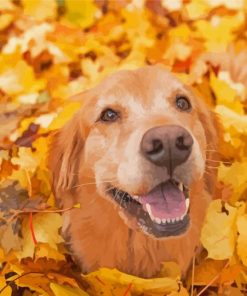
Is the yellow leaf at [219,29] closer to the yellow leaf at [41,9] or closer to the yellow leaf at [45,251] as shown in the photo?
the yellow leaf at [41,9]

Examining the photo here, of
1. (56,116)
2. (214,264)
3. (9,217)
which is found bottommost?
(214,264)

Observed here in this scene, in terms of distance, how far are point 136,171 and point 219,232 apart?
0.41 metres

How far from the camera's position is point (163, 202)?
1.66 m

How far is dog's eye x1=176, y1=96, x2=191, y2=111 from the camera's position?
181 cm

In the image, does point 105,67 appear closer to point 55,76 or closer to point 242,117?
point 55,76

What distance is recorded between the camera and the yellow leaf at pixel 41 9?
3.52 meters

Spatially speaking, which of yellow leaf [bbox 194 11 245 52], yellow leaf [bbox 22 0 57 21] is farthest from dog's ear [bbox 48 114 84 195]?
yellow leaf [bbox 22 0 57 21]

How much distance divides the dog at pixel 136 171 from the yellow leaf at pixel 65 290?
0.37 ft

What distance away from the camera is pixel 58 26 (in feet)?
10.9

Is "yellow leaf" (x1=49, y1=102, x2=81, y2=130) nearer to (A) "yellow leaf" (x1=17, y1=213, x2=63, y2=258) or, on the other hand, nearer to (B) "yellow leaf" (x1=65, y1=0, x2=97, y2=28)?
(A) "yellow leaf" (x1=17, y1=213, x2=63, y2=258)

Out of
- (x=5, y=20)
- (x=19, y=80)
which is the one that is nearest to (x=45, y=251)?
(x=19, y=80)

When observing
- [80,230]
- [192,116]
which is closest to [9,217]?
[80,230]

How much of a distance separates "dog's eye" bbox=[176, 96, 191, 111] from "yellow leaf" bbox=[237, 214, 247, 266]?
0.39 meters

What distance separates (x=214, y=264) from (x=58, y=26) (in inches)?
75.8
